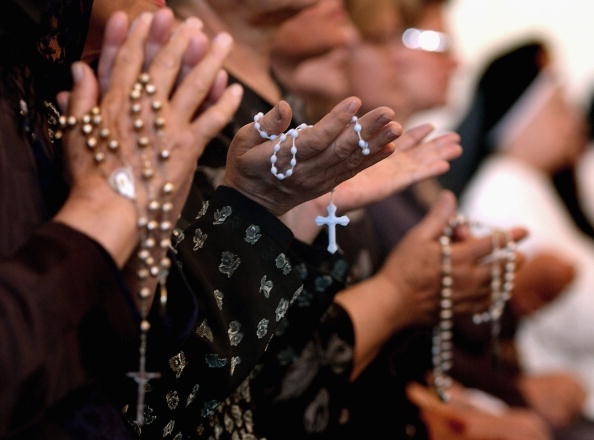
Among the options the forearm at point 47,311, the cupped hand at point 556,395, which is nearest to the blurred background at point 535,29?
the cupped hand at point 556,395

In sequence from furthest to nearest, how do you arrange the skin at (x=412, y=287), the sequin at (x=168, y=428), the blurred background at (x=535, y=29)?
1. the blurred background at (x=535, y=29)
2. the skin at (x=412, y=287)
3. the sequin at (x=168, y=428)

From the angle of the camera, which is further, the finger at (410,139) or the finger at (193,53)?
the finger at (410,139)

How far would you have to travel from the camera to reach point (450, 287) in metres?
1.34

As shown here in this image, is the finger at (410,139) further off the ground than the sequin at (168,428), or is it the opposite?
the finger at (410,139)

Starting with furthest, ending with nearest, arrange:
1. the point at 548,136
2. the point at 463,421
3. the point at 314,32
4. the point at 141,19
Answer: the point at 548,136
the point at 314,32
the point at 463,421
the point at 141,19

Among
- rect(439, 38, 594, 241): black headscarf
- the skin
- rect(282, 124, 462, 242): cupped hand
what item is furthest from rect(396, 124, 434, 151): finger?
rect(439, 38, 594, 241): black headscarf

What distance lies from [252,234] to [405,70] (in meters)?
1.46

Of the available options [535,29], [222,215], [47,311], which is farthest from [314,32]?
[535,29]

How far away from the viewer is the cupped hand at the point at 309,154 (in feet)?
2.62

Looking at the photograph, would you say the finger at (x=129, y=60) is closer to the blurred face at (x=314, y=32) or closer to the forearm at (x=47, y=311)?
the forearm at (x=47, y=311)

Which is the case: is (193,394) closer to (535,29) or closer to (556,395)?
(556,395)

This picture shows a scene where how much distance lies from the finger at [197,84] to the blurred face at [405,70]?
46.7 inches

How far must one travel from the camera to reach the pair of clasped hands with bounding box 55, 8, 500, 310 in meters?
0.74

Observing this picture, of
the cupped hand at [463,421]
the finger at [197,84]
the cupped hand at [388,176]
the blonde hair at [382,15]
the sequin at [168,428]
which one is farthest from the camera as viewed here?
the blonde hair at [382,15]
